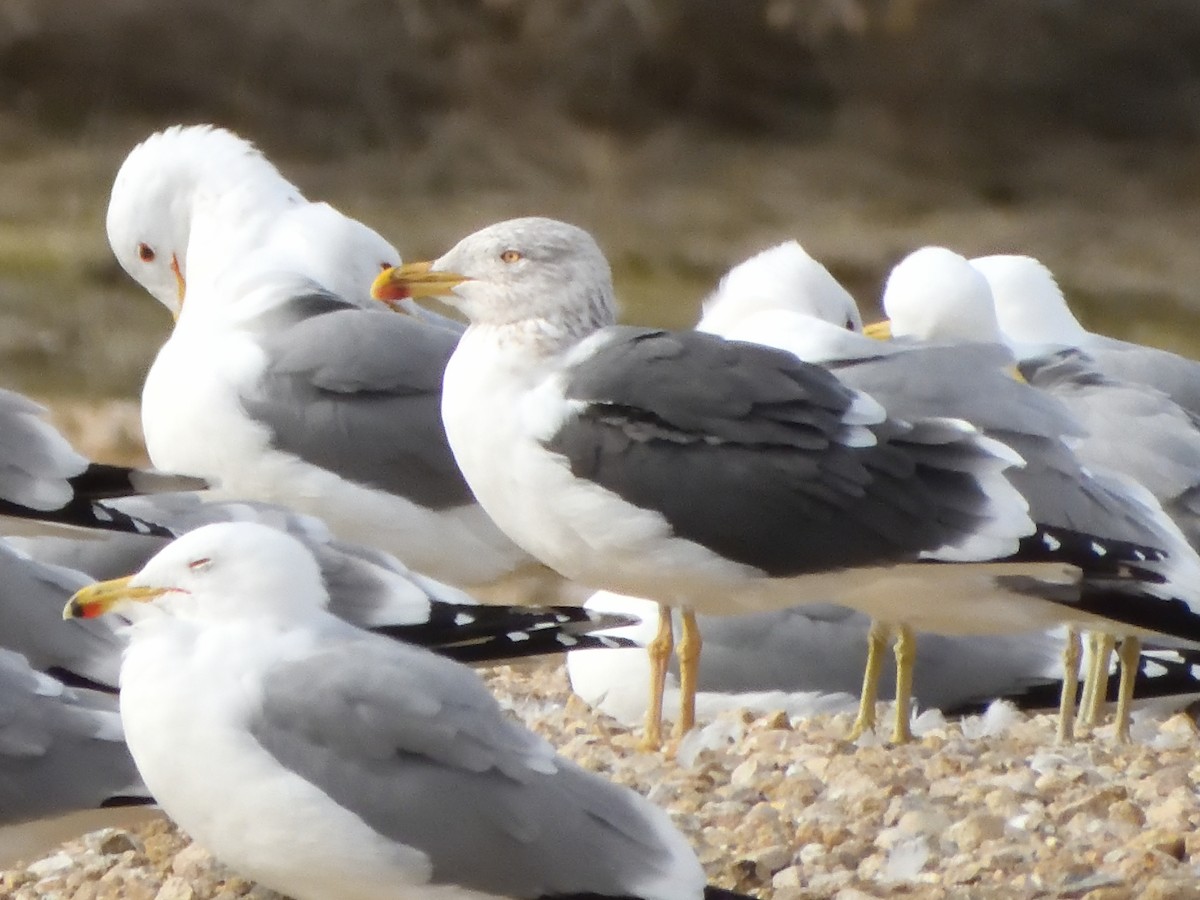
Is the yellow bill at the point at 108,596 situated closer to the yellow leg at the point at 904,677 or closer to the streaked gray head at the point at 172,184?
the yellow leg at the point at 904,677

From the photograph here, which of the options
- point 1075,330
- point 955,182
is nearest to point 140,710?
point 1075,330

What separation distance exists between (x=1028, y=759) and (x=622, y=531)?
0.85 metres

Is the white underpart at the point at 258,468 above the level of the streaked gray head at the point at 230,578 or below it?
below

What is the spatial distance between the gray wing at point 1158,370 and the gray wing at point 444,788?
2.65 meters

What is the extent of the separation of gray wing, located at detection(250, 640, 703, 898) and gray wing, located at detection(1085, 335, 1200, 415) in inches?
104

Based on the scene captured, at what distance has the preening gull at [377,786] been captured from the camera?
3141mm

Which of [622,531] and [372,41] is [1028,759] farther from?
[372,41]

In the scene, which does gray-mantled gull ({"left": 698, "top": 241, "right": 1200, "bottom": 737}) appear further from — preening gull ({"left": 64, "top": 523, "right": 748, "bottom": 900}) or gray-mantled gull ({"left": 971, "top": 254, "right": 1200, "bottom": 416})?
preening gull ({"left": 64, "top": 523, "right": 748, "bottom": 900})

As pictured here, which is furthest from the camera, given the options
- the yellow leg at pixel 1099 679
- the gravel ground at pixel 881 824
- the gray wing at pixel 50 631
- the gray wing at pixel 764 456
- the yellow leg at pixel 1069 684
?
the yellow leg at pixel 1099 679

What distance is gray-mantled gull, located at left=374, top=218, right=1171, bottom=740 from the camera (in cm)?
426

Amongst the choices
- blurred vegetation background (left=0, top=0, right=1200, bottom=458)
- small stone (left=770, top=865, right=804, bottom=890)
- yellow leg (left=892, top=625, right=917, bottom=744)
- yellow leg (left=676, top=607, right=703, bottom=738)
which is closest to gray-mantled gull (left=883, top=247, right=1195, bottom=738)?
yellow leg (left=892, top=625, right=917, bottom=744)

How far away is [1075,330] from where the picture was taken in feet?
20.1

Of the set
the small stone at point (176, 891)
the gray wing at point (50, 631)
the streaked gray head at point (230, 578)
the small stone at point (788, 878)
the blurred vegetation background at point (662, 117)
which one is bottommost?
the blurred vegetation background at point (662, 117)

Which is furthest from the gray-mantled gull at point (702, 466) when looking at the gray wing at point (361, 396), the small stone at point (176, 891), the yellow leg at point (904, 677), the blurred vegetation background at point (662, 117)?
the blurred vegetation background at point (662, 117)
